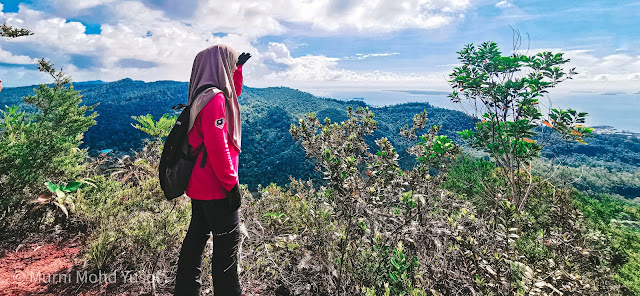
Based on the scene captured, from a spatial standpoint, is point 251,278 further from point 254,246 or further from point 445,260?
point 445,260

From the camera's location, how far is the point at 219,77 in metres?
1.90

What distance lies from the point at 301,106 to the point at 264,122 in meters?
12.0

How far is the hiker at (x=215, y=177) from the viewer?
68.4 inches

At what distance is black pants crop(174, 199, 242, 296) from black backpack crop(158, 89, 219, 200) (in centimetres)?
17

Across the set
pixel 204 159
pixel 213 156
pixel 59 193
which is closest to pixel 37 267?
pixel 59 193

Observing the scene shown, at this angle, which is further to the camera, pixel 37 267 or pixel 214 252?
pixel 37 267

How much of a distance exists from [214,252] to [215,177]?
0.51 m

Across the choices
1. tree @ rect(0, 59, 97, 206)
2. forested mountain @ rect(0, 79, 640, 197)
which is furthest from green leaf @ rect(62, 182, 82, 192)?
forested mountain @ rect(0, 79, 640, 197)

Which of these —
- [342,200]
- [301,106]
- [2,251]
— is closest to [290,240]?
[342,200]

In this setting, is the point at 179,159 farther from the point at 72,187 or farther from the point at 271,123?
the point at 271,123

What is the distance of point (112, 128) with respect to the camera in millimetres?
46562

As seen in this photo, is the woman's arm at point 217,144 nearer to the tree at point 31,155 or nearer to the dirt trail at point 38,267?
the dirt trail at point 38,267

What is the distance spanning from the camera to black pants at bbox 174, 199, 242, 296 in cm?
184

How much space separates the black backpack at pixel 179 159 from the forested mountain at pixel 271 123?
159 inches
